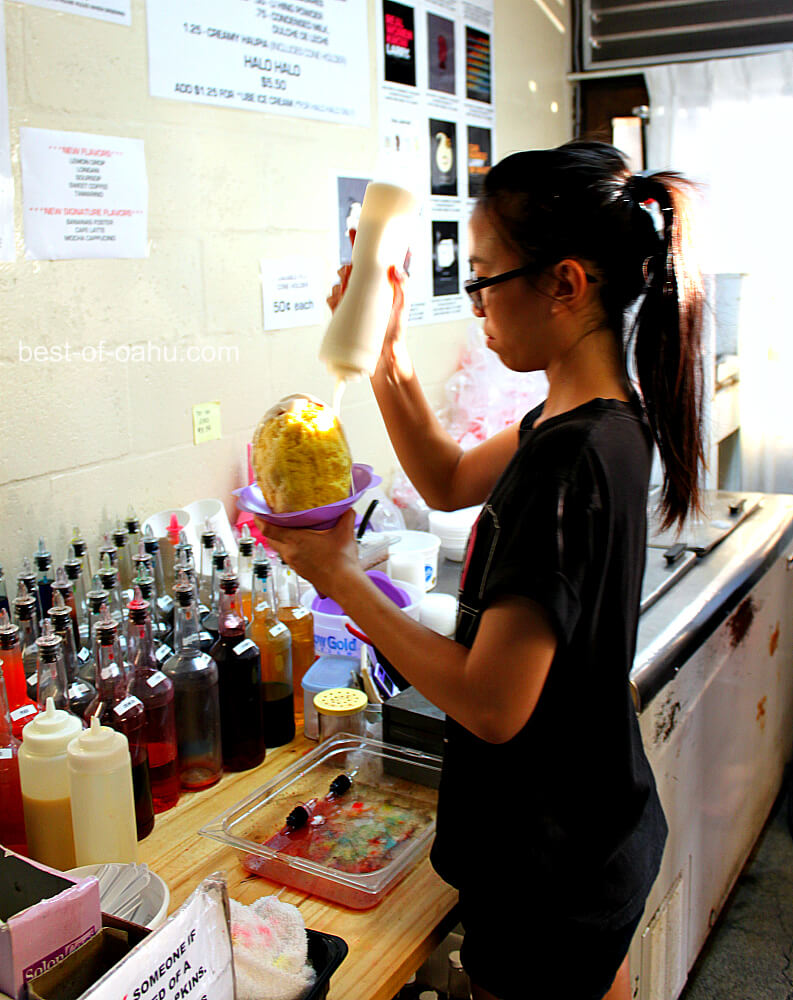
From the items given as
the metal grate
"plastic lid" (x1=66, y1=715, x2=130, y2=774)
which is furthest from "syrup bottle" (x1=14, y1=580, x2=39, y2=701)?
the metal grate

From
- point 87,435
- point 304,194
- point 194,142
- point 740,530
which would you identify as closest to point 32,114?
point 194,142

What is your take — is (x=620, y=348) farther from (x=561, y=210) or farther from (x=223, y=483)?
(x=223, y=483)

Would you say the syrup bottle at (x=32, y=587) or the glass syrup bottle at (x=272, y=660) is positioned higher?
the syrup bottle at (x=32, y=587)

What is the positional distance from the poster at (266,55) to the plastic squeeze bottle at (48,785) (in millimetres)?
1324

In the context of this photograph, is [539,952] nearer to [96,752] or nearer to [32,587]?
[96,752]

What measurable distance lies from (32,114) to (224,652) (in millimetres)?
1022

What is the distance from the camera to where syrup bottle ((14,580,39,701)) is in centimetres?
140

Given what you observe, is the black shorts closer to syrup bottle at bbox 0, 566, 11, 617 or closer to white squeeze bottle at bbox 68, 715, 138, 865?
white squeeze bottle at bbox 68, 715, 138, 865

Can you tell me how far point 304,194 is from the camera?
91.4 inches

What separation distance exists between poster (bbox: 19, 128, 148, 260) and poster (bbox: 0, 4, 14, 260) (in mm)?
28

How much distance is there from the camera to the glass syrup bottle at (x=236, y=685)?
4.97ft

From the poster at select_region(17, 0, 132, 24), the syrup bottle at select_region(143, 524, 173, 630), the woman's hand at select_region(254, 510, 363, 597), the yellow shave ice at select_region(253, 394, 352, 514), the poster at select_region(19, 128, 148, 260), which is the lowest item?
the syrup bottle at select_region(143, 524, 173, 630)

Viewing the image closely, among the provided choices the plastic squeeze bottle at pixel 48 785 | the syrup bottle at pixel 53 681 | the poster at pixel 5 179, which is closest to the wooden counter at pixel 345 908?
→ the plastic squeeze bottle at pixel 48 785

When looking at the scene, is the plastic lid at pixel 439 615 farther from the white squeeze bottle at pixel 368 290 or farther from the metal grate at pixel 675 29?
the metal grate at pixel 675 29
